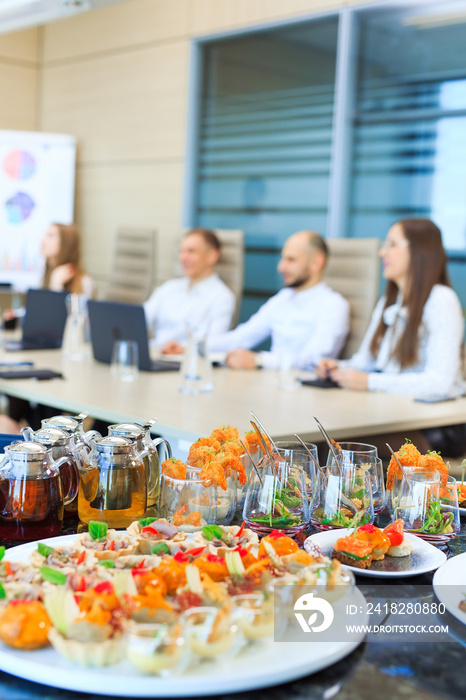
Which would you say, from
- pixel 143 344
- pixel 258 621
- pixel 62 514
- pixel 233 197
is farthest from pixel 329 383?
pixel 233 197

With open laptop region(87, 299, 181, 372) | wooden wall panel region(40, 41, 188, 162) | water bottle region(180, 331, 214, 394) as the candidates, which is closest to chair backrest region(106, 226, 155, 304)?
wooden wall panel region(40, 41, 188, 162)

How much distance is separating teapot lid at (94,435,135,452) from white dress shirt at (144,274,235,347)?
2.96 metres

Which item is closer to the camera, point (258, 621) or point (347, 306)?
point (258, 621)

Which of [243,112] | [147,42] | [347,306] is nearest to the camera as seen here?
[347,306]

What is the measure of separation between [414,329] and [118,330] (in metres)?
1.09

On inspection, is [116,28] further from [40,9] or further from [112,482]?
[112,482]

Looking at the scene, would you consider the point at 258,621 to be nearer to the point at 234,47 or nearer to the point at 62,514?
the point at 62,514

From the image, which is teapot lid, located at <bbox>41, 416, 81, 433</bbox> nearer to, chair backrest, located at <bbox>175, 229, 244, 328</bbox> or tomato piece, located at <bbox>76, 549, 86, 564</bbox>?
tomato piece, located at <bbox>76, 549, 86, 564</bbox>

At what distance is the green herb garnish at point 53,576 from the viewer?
0.84 metres

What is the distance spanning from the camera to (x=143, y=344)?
2828 millimetres

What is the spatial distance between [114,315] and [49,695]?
7.41ft

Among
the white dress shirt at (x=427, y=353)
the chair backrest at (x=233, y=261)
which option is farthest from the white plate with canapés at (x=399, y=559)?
the chair backrest at (x=233, y=261)

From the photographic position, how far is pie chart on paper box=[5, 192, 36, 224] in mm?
6203

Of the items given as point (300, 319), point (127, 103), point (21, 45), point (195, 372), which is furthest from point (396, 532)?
point (21, 45)
